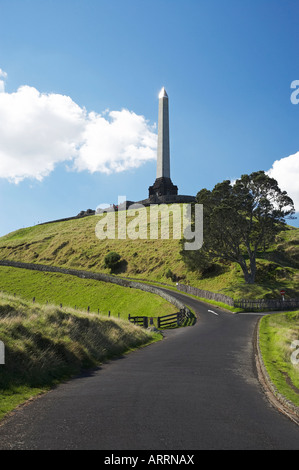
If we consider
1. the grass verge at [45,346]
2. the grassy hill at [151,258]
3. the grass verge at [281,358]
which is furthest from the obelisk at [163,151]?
the grass verge at [45,346]

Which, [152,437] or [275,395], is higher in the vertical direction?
[152,437]

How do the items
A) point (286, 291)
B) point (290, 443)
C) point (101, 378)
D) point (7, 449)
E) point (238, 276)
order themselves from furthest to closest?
1. point (238, 276)
2. point (286, 291)
3. point (101, 378)
4. point (290, 443)
5. point (7, 449)

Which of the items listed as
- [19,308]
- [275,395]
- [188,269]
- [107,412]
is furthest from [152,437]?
[188,269]

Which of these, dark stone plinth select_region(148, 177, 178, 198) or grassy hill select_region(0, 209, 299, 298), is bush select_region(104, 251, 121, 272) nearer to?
grassy hill select_region(0, 209, 299, 298)

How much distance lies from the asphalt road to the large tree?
39.1 m

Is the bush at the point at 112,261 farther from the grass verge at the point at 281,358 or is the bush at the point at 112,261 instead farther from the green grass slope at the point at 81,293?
the grass verge at the point at 281,358

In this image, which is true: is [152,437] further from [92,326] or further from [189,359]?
[92,326]

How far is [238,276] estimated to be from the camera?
56312 mm

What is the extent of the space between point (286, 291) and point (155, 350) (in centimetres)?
3737

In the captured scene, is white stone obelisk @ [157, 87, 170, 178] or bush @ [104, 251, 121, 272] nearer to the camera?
bush @ [104, 251, 121, 272]

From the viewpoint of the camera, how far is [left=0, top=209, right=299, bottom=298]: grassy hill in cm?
5378

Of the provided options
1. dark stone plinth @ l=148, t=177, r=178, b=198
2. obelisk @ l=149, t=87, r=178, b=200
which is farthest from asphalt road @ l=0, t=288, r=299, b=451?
dark stone plinth @ l=148, t=177, r=178, b=198

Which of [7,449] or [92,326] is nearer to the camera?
[7,449]

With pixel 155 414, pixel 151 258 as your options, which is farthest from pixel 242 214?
pixel 155 414
